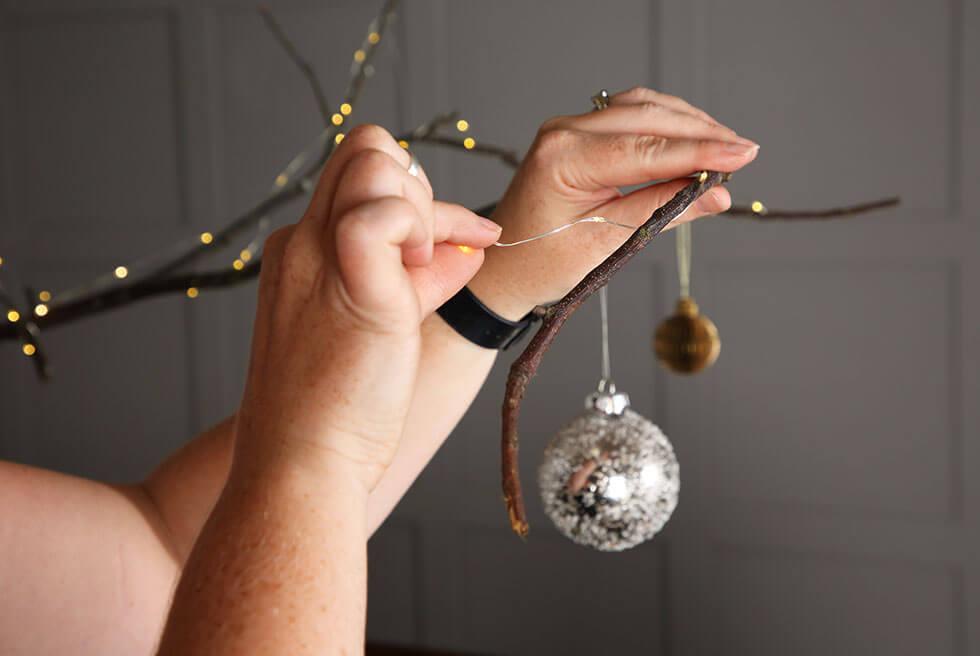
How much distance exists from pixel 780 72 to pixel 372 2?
3.77ft

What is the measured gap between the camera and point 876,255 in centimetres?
243

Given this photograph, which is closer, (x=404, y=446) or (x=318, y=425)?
(x=318, y=425)

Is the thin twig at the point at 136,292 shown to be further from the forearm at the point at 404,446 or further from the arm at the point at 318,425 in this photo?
the arm at the point at 318,425

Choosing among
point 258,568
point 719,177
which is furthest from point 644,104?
point 258,568

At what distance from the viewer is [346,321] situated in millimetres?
508

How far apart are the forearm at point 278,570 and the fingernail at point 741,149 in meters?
0.37

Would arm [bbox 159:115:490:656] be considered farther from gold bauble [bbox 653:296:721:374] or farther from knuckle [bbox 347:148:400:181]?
gold bauble [bbox 653:296:721:374]

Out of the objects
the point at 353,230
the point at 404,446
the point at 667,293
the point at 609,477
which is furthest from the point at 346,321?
the point at 667,293

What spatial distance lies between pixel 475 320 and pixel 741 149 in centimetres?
25

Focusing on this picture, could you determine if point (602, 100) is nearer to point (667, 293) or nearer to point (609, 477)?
point (609, 477)

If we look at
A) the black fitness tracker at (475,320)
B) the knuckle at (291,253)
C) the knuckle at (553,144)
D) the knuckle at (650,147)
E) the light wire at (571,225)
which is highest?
the knuckle at (553,144)

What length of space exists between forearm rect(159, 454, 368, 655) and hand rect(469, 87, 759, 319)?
1.09ft

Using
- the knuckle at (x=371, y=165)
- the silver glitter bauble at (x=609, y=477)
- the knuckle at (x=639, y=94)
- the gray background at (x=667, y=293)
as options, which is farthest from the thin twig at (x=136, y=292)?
the gray background at (x=667, y=293)

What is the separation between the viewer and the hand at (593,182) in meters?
0.74
